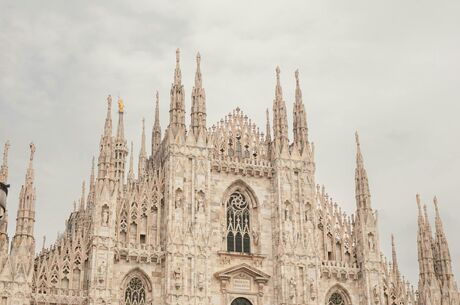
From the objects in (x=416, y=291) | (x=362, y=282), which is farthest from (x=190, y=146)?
(x=416, y=291)

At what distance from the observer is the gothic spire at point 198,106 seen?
4266 centimetres

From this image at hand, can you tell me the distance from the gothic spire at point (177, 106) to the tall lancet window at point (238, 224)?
5.08 meters

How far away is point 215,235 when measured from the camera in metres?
41.0

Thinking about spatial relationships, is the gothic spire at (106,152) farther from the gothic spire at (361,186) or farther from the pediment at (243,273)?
the gothic spire at (361,186)

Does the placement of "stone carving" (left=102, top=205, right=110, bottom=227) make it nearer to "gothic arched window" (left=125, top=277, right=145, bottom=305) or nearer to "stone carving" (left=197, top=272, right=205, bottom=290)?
"gothic arched window" (left=125, top=277, right=145, bottom=305)

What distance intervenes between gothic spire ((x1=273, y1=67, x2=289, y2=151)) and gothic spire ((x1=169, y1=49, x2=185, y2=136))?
19.1ft

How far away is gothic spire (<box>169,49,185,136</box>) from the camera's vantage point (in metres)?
42.2

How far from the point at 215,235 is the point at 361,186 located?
992cm

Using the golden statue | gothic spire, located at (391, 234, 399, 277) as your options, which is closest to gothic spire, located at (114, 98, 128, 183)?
the golden statue

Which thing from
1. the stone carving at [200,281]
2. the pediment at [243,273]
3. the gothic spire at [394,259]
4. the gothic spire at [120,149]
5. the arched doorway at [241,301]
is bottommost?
the arched doorway at [241,301]

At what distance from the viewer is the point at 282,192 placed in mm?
42719

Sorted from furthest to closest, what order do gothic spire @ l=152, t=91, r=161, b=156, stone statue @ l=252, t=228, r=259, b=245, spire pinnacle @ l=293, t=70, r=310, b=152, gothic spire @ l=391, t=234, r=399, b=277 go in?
gothic spire @ l=152, t=91, r=161, b=156 → spire pinnacle @ l=293, t=70, r=310, b=152 → gothic spire @ l=391, t=234, r=399, b=277 → stone statue @ l=252, t=228, r=259, b=245

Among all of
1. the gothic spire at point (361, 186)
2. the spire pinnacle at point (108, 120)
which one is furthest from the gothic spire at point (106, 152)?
the gothic spire at point (361, 186)

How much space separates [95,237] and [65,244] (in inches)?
64.5
